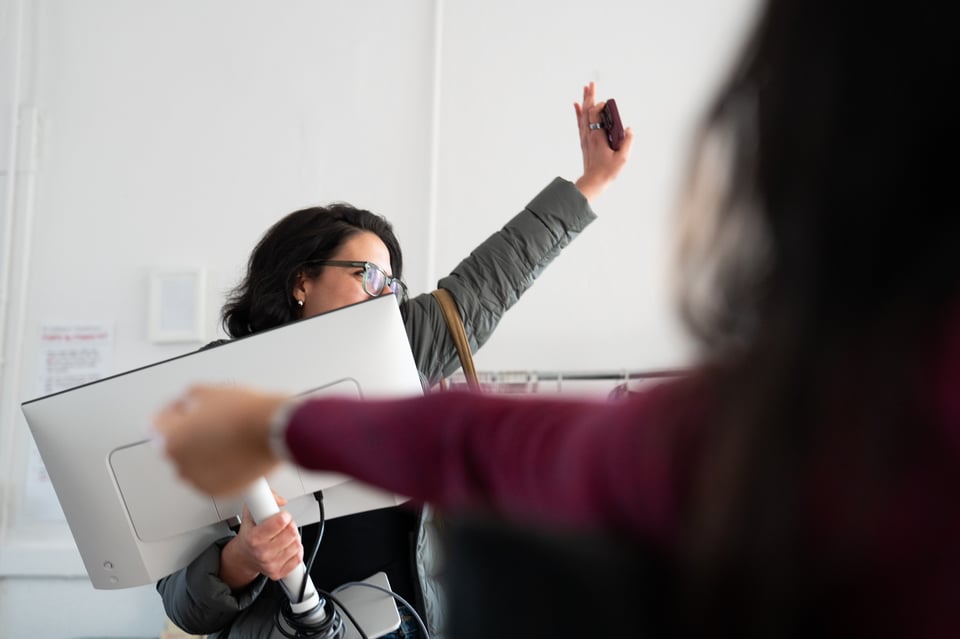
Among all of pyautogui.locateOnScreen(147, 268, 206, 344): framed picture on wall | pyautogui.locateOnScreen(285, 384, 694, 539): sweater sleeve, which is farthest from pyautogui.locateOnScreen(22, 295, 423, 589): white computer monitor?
pyautogui.locateOnScreen(147, 268, 206, 344): framed picture on wall

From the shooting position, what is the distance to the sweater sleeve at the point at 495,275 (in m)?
1.42

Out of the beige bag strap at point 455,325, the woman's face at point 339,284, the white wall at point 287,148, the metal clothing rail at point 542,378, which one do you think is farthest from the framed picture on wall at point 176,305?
the beige bag strap at point 455,325

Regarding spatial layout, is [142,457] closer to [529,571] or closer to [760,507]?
[529,571]

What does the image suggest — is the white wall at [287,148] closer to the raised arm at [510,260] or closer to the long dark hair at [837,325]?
the raised arm at [510,260]

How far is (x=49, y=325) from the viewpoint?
248 cm

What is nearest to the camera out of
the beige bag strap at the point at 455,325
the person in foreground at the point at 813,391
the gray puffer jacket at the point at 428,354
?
the person in foreground at the point at 813,391

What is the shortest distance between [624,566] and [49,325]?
2.60 metres

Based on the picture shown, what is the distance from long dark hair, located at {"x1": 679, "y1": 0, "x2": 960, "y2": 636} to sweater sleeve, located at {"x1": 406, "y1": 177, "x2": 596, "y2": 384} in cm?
108

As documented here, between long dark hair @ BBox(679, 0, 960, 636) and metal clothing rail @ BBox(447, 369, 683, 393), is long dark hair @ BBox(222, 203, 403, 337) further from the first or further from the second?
long dark hair @ BBox(679, 0, 960, 636)

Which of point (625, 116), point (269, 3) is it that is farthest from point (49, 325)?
point (625, 116)

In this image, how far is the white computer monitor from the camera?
961 millimetres

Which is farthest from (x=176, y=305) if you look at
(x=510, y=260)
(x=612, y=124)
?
(x=612, y=124)

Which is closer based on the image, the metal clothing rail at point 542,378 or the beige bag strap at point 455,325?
the beige bag strap at point 455,325

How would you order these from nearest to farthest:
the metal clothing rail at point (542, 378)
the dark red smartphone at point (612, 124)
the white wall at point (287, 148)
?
1. the dark red smartphone at point (612, 124)
2. the metal clothing rail at point (542, 378)
3. the white wall at point (287, 148)
